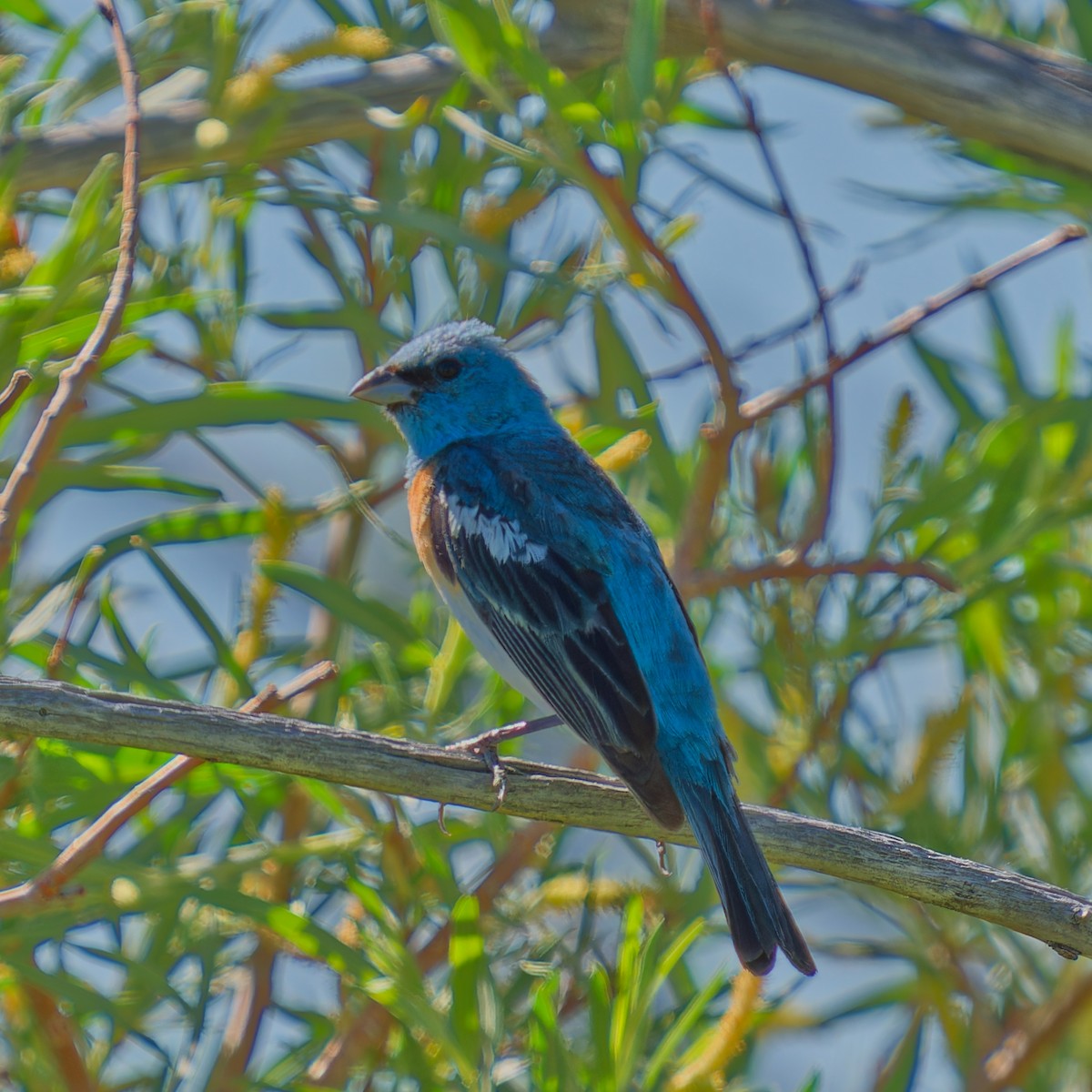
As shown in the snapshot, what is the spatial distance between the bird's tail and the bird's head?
1.43 metres

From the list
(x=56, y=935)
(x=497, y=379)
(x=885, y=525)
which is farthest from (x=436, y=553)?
(x=56, y=935)

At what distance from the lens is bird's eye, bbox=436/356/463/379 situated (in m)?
3.85

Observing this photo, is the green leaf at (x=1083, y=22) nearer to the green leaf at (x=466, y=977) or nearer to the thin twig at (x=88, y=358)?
the thin twig at (x=88, y=358)

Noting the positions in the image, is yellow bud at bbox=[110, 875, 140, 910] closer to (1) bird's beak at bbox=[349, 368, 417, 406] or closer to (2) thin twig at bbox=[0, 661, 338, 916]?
(2) thin twig at bbox=[0, 661, 338, 916]

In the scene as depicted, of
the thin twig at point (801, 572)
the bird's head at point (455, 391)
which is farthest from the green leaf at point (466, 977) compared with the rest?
the bird's head at point (455, 391)

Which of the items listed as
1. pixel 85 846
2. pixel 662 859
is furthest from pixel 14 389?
pixel 662 859

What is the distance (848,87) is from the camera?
3.06m

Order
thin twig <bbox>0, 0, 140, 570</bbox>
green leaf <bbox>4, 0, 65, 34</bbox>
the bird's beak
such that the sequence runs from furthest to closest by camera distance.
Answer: the bird's beak
green leaf <bbox>4, 0, 65, 34</bbox>
thin twig <bbox>0, 0, 140, 570</bbox>

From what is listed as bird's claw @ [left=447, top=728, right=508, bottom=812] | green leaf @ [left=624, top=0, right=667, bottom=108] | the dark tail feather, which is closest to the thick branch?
bird's claw @ [left=447, top=728, right=508, bottom=812]

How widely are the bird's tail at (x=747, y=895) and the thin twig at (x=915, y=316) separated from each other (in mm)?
752

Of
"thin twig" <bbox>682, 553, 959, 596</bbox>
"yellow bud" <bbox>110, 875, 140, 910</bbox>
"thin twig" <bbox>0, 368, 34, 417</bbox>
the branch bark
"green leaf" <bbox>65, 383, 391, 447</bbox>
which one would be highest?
the branch bark

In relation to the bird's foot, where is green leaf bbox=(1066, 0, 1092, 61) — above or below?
above

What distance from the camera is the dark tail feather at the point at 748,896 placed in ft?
8.62

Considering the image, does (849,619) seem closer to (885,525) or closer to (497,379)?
(885,525)
